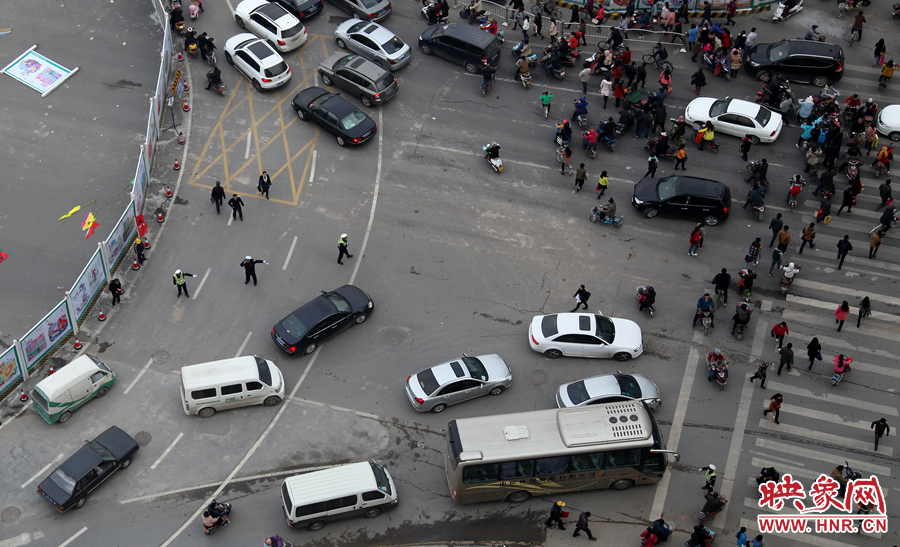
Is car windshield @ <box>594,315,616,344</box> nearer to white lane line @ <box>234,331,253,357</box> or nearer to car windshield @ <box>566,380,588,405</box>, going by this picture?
car windshield @ <box>566,380,588,405</box>

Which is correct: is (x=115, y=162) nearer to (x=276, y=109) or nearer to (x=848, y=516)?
(x=276, y=109)

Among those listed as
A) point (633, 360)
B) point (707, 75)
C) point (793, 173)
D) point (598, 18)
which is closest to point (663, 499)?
point (633, 360)

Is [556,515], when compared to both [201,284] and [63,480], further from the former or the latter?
[201,284]

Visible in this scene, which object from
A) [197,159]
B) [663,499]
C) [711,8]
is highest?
[711,8]

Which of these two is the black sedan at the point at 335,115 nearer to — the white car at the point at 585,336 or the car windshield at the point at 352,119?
the car windshield at the point at 352,119

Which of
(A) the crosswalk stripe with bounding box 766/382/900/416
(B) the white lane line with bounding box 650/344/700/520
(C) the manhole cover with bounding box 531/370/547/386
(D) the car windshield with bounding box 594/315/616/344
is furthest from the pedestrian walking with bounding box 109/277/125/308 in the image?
(A) the crosswalk stripe with bounding box 766/382/900/416

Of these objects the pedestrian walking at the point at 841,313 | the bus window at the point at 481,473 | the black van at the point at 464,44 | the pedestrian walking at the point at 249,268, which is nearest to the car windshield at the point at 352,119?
the black van at the point at 464,44

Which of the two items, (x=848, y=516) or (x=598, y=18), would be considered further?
(x=598, y=18)
